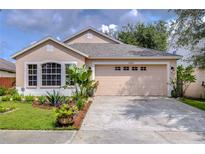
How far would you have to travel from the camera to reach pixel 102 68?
66.6ft

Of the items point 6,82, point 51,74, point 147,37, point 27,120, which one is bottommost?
point 27,120

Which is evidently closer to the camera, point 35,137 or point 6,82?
point 35,137

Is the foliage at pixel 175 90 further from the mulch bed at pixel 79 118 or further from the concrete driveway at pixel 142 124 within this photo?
the mulch bed at pixel 79 118

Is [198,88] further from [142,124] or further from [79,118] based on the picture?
[79,118]

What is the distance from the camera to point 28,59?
19234mm

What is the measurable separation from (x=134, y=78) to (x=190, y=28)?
6.46 meters

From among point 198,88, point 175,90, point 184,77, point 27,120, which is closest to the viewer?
point 27,120

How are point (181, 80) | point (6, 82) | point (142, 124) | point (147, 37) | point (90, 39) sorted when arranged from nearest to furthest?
point (142, 124) < point (181, 80) < point (6, 82) < point (90, 39) < point (147, 37)

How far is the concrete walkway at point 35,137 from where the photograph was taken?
813 cm

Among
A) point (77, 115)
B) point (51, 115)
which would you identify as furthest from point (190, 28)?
point (51, 115)

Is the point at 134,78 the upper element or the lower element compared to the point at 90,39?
lower

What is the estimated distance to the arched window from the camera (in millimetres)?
19234
